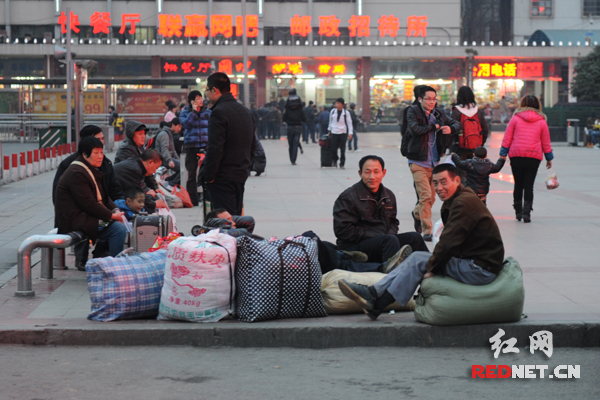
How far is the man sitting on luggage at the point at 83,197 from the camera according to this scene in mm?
7438

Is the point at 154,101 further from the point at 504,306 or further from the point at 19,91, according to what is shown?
the point at 504,306

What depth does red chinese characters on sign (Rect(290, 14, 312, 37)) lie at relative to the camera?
154 ft

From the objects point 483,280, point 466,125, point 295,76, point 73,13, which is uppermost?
point 73,13

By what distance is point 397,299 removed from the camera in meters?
5.89

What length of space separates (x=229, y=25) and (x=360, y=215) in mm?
40899

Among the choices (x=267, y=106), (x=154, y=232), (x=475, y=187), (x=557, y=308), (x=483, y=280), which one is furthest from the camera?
(x=267, y=106)

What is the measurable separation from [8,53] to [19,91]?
9.26 meters

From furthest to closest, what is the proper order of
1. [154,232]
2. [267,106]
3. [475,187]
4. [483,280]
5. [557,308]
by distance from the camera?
[267,106], [475,187], [154,232], [557,308], [483,280]

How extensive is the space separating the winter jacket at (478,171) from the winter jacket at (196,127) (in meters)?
4.34

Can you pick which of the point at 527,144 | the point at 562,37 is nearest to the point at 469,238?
the point at 527,144

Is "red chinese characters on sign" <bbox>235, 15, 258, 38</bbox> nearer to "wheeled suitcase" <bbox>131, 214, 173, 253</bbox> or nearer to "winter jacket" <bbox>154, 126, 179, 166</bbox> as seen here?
"winter jacket" <bbox>154, 126, 179, 166</bbox>

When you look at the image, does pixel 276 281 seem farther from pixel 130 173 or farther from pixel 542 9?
pixel 542 9

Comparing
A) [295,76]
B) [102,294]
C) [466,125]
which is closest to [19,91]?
[295,76]

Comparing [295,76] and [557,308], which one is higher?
[295,76]
